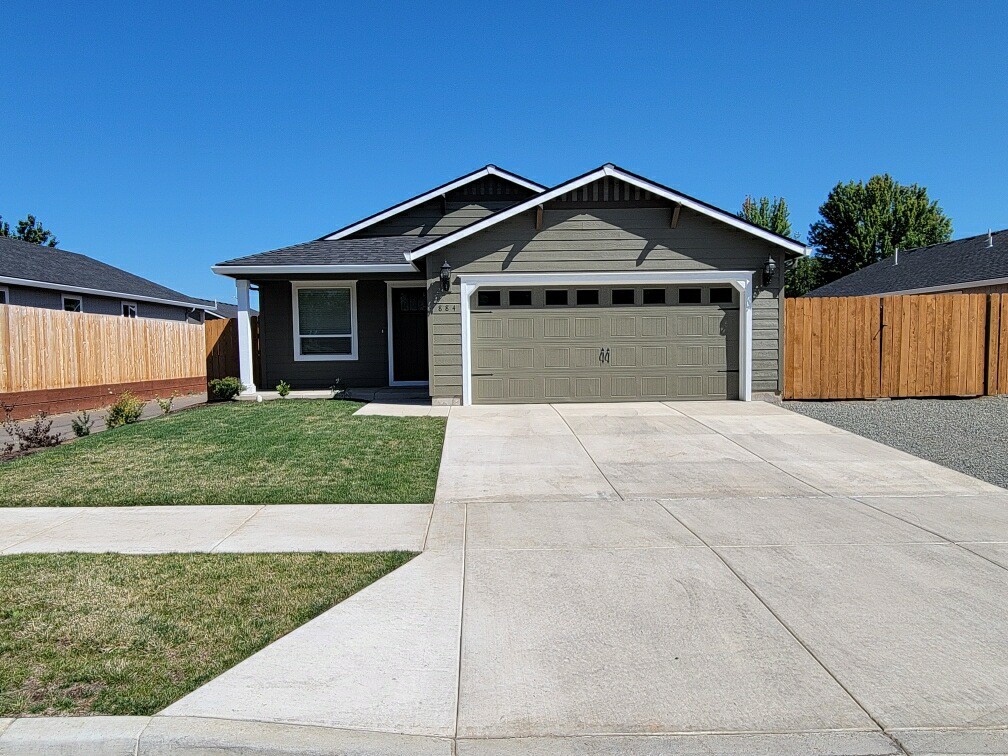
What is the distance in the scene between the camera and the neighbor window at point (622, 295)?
523 inches

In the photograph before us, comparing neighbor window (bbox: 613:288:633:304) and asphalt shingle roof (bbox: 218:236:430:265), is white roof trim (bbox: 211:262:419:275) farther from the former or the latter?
neighbor window (bbox: 613:288:633:304)

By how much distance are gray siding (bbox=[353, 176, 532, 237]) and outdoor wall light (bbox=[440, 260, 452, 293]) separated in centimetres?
516

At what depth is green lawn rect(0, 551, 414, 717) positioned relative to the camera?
3172mm

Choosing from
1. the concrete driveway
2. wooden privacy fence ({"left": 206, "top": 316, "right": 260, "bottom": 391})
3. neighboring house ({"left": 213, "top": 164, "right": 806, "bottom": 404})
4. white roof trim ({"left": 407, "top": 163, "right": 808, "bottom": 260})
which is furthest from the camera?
wooden privacy fence ({"left": 206, "top": 316, "right": 260, "bottom": 391})

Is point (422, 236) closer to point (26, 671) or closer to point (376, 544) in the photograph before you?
point (376, 544)

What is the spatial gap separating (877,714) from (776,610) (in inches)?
42.1

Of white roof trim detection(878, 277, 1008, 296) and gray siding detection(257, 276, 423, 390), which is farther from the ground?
white roof trim detection(878, 277, 1008, 296)

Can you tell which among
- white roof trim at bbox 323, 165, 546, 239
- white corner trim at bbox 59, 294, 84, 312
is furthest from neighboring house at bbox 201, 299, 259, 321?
white roof trim at bbox 323, 165, 546, 239

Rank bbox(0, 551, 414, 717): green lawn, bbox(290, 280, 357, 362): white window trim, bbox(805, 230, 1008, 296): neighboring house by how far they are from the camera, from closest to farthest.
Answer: bbox(0, 551, 414, 717): green lawn
bbox(290, 280, 357, 362): white window trim
bbox(805, 230, 1008, 296): neighboring house

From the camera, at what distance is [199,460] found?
845 cm

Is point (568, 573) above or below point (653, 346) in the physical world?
below

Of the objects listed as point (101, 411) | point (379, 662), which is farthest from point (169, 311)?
point (379, 662)

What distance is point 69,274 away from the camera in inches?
819

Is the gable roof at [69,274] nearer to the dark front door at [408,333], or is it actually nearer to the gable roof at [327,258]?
the gable roof at [327,258]
